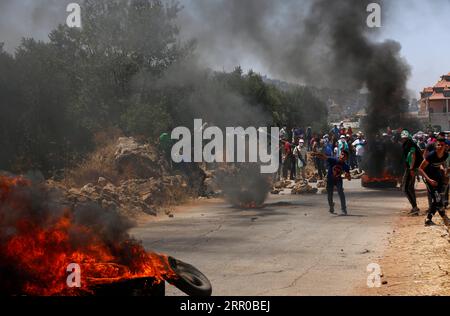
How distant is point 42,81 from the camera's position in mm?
17250

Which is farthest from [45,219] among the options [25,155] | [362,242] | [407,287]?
[25,155]

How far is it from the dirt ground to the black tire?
71.3 inches

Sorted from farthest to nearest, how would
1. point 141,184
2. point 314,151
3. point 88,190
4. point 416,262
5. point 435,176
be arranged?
point 314,151, point 141,184, point 88,190, point 435,176, point 416,262

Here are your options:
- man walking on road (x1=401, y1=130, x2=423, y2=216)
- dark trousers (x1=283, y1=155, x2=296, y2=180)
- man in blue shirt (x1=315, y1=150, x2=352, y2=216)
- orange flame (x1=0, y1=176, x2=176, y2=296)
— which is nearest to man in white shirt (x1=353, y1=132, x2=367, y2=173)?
dark trousers (x1=283, y1=155, x2=296, y2=180)

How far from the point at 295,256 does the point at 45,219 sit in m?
4.38

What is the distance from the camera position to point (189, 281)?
6.04 meters

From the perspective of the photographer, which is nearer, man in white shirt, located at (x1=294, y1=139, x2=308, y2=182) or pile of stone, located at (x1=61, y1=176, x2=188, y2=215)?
pile of stone, located at (x1=61, y1=176, x2=188, y2=215)

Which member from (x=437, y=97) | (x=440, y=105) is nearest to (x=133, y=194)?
(x=437, y=97)

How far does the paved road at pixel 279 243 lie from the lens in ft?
24.8

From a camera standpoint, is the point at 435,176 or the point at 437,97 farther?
the point at 437,97

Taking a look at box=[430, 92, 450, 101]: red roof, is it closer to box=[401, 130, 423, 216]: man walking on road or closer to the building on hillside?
the building on hillside

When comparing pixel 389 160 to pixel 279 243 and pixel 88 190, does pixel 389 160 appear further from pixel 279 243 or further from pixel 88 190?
pixel 279 243

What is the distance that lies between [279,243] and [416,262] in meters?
2.46

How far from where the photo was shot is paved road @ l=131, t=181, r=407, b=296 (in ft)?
24.8
